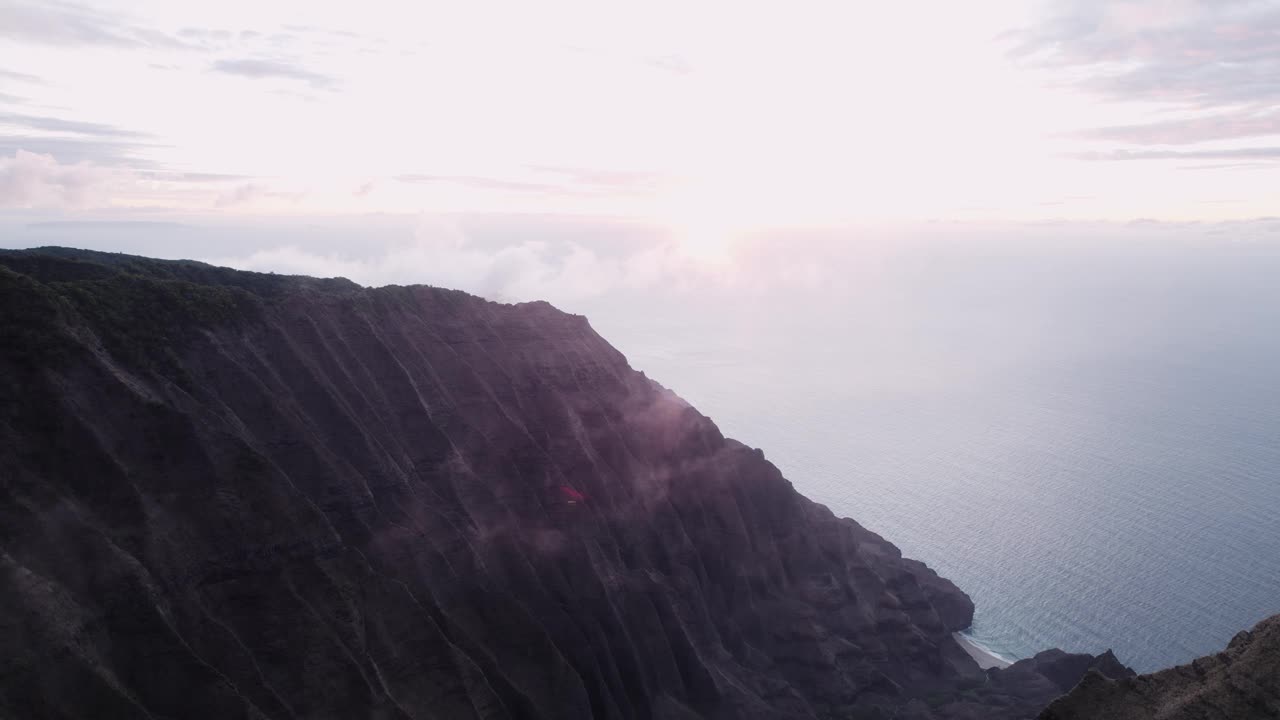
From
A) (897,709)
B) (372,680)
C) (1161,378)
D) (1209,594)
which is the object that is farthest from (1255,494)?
(372,680)

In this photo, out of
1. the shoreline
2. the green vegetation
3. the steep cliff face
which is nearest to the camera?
the steep cliff face

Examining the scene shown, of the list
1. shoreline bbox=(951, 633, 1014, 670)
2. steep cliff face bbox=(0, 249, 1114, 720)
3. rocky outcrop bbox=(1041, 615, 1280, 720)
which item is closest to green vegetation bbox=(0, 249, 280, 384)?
steep cliff face bbox=(0, 249, 1114, 720)

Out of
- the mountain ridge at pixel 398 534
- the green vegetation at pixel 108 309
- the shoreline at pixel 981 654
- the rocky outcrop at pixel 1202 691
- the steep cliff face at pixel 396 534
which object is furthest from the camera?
the shoreline at pixel 981 654

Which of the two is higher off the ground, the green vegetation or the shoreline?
the green vegetation

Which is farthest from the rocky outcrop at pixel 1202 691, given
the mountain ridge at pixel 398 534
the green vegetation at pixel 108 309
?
the green vegetation at pixel 108 309

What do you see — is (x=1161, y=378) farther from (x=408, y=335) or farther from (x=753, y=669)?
(x=408, y=335)

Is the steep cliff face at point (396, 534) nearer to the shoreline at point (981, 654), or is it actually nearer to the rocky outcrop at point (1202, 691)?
the shoreline at point (981, 654)

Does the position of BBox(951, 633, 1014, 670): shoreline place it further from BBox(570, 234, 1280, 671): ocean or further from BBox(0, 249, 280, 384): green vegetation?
BBox(0, 249, 280, 384): green vegetation
